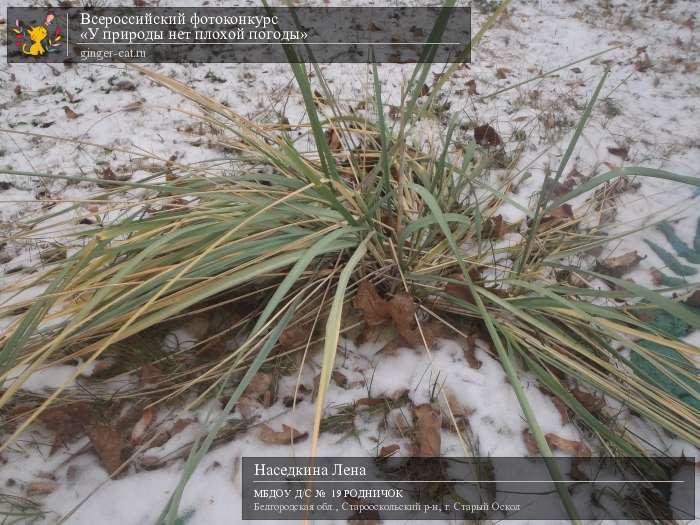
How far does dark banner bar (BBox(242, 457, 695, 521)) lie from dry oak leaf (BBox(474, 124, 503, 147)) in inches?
54.0

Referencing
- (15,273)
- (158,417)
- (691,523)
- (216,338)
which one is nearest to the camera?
(691,523)

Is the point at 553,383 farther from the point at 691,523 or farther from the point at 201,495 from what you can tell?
the point at 201,495

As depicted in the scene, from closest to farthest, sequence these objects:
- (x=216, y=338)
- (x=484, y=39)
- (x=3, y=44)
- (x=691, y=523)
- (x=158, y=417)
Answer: (x=691, y=523) < (x=158, y=417) < (x=216, y=338) < (x=3, y=44) < (x=484, y=39)

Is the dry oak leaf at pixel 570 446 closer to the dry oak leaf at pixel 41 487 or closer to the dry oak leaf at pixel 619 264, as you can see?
the dry oak leaf at pixel 619 264

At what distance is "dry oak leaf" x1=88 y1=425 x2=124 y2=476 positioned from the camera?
957 millimetres

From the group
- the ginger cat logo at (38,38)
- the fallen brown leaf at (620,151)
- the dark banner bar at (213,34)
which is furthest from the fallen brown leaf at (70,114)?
the fallen brown leaf at (620,151)

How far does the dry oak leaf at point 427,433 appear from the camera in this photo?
960 mm

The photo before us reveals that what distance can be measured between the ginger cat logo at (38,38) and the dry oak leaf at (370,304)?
8.58 ft

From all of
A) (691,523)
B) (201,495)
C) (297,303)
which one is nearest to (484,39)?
(297,303)

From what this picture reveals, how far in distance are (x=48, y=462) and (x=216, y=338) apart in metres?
0.45

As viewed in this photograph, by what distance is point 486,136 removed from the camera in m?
1.94

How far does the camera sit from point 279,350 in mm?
1137

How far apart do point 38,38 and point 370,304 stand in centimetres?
284

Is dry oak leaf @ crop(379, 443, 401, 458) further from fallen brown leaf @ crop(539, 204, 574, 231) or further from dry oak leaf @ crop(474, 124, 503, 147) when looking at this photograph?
dry oak leaf @ crop(474, 124, 503, 147)
